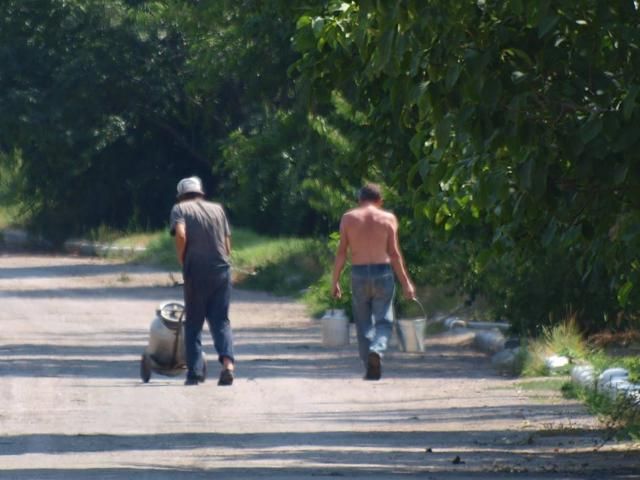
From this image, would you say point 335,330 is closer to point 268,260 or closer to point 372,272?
point 372,272

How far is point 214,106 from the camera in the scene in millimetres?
40031

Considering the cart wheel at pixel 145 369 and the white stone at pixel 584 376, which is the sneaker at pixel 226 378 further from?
the white stone at pixel 584 376

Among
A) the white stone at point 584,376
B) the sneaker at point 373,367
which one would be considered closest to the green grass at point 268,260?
the sneaker at point 373,367

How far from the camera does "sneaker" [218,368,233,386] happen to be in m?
15.0

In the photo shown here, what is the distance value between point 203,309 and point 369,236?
1815 mm

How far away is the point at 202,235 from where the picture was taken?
49.8ft

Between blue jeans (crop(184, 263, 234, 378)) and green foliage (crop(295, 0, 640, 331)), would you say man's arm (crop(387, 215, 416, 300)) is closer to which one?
blue jeans (crop(184, 263, 234, 378))

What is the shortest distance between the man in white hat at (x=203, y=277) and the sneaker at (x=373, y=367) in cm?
133

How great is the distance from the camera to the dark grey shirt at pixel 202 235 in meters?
15.2

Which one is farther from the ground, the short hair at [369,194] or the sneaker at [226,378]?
the short hair at [369,194]

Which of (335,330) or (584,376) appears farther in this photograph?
(335,330)

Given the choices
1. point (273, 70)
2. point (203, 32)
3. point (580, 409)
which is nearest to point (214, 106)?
point (203, 32)

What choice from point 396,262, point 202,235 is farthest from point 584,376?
point 202,235

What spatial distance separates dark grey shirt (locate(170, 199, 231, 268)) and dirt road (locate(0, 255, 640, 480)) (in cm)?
116
